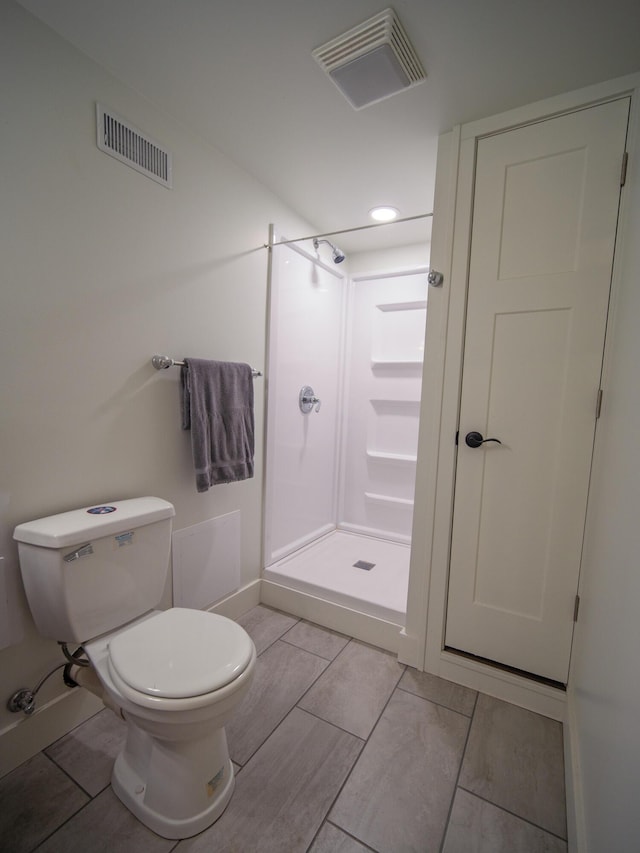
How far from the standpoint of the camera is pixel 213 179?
1724mm

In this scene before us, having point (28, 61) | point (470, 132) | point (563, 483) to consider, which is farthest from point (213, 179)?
point (563, 483)

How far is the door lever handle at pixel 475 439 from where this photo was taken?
1.51m

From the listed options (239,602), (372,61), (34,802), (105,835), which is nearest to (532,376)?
(372,61)

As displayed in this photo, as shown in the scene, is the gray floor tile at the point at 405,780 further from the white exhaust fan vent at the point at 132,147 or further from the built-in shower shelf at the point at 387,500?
the white exhaust fan vent at the point at 132,147

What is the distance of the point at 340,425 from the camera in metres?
2.92

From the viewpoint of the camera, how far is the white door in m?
1.34

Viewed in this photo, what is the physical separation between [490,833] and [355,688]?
1.99ft

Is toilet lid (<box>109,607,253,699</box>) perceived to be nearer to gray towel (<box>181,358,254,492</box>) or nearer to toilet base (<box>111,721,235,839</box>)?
toilet base (<box>111,721,235,839</box>)

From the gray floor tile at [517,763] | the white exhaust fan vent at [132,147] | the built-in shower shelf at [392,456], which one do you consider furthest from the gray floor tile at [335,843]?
the white exhaust fan vent at [132,147]

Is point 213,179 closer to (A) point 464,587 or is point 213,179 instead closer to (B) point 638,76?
(B) point 638,76

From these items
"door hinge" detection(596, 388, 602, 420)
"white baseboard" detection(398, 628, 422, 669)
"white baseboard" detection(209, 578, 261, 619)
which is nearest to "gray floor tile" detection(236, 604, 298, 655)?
"white baseboard" detection(209, 578, 261, 619)

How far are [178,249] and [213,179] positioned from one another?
1.35ft

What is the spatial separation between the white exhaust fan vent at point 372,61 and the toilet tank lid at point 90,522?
5.24ft

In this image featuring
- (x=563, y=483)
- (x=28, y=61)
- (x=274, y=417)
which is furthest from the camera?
(x=274, y=417)
